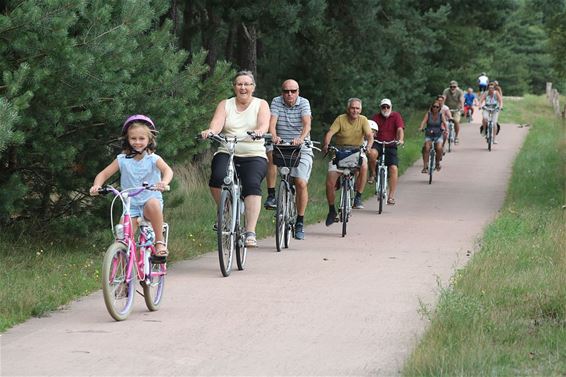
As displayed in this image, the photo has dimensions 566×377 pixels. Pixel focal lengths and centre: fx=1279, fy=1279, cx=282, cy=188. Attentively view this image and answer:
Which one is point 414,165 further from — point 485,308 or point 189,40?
point 485,308

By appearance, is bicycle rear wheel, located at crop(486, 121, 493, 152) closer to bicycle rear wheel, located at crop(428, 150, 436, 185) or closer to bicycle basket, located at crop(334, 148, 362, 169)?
bicycle rear wheel, located at crop(428, 150, 436, 185)

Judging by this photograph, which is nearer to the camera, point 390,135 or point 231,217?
point 231,217

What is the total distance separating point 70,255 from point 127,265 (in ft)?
10.8

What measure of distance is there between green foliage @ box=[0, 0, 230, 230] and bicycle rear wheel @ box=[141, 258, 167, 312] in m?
1.61

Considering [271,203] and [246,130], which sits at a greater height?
[246,130]

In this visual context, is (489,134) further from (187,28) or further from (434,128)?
(187,28)

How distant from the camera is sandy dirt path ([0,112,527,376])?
25.1 ft

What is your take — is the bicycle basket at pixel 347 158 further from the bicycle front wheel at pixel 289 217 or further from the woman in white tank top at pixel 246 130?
the woman in white tank top at pixel 246 130

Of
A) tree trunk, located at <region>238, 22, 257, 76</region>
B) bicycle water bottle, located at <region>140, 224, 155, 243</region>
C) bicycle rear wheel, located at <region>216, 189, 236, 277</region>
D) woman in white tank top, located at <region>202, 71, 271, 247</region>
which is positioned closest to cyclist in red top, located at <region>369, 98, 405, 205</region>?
tree trunk, located at <region>238, 22, 257, 76</region>

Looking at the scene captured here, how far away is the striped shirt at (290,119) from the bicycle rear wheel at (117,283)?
18.8 feet

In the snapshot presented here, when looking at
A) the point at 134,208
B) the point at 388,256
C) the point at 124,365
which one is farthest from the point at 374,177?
the point at 124,365

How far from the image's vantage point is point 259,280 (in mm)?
11430

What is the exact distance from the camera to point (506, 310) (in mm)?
9383

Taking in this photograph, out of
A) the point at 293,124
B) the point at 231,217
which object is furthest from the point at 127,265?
the point at 293,124
